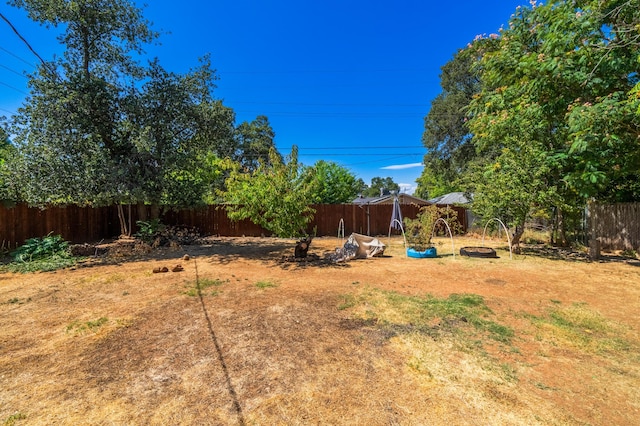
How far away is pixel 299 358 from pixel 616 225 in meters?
11.1

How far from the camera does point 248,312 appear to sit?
4188mm

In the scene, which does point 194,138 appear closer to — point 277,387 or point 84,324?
point 84,324

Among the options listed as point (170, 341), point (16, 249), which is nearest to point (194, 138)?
point (16, 249)

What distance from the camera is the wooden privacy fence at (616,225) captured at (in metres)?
8.74

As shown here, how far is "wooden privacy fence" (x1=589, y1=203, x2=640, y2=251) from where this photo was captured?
8.74 m

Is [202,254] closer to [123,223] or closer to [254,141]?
[123,223]

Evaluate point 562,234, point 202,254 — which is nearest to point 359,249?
point 202,254

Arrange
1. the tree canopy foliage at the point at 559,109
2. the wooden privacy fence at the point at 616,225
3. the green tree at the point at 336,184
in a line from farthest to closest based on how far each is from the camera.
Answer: the green tree at the point at 336,184 → the wooden privacy fence at the point at 616,225 → the tree canopy foliage at the point at 559,109

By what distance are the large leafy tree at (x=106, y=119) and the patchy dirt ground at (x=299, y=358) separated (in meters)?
3.98

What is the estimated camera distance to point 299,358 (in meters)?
2.91

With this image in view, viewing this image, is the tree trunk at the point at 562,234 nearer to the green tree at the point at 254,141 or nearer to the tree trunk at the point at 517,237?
the tree trunk at the point at 517,237

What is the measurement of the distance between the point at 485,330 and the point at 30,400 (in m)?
4.30

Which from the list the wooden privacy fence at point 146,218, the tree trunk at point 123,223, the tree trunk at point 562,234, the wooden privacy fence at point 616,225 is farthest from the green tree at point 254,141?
the wooden privacy fence at point 616,225

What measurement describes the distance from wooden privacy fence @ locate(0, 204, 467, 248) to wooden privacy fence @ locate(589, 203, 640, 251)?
640 centimetres
